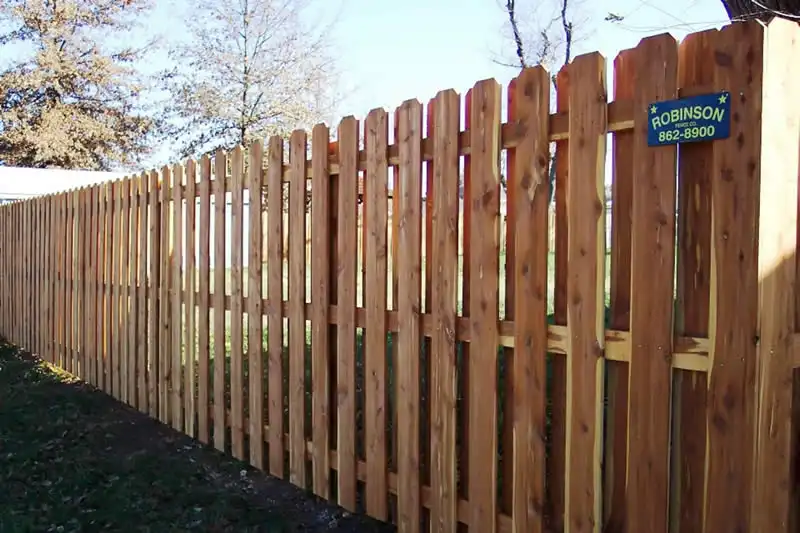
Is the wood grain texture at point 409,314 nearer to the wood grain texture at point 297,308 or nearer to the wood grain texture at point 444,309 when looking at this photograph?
the wood grain texture at point 444,309

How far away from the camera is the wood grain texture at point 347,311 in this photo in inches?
149

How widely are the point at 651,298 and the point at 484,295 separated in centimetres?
78

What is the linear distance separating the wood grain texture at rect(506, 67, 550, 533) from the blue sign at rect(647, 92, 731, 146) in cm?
47

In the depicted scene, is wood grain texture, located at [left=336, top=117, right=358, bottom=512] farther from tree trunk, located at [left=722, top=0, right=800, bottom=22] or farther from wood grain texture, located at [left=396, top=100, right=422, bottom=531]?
tree trunk, located at [left=722, top=0, right=800, bottom=22]

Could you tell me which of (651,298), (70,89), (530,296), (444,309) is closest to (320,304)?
(444,309)

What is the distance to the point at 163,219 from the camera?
575cm

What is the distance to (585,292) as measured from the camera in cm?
262

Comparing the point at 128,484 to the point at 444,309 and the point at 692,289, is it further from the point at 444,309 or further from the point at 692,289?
the point at 692,289

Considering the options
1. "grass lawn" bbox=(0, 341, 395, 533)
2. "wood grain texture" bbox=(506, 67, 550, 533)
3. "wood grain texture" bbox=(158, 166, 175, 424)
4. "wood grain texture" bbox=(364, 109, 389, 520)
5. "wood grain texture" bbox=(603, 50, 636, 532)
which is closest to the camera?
"wood grain texture" bbox=(603, 50, 636, 532)

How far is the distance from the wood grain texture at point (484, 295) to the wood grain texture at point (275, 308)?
1.65 metres

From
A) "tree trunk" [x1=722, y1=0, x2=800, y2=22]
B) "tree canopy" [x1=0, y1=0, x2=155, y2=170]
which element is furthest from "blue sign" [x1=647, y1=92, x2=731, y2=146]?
"tree canopy" [x1=0, y1=0, x2=155, y2=170]

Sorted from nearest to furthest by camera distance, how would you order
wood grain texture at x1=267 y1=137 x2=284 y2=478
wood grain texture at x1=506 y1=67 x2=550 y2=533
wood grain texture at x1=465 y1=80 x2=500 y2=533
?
wood grain texture at x1=506 y1=67 x2=550 y2=533, wood grain texture at x1=465 y1=80 x2=500 y2=533, wood grain texture at x1=267 y1=137 x2=284 y2=478

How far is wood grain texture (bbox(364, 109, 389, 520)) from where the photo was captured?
11.7 ft

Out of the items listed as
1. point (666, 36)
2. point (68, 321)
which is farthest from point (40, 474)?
point (666, 36)
